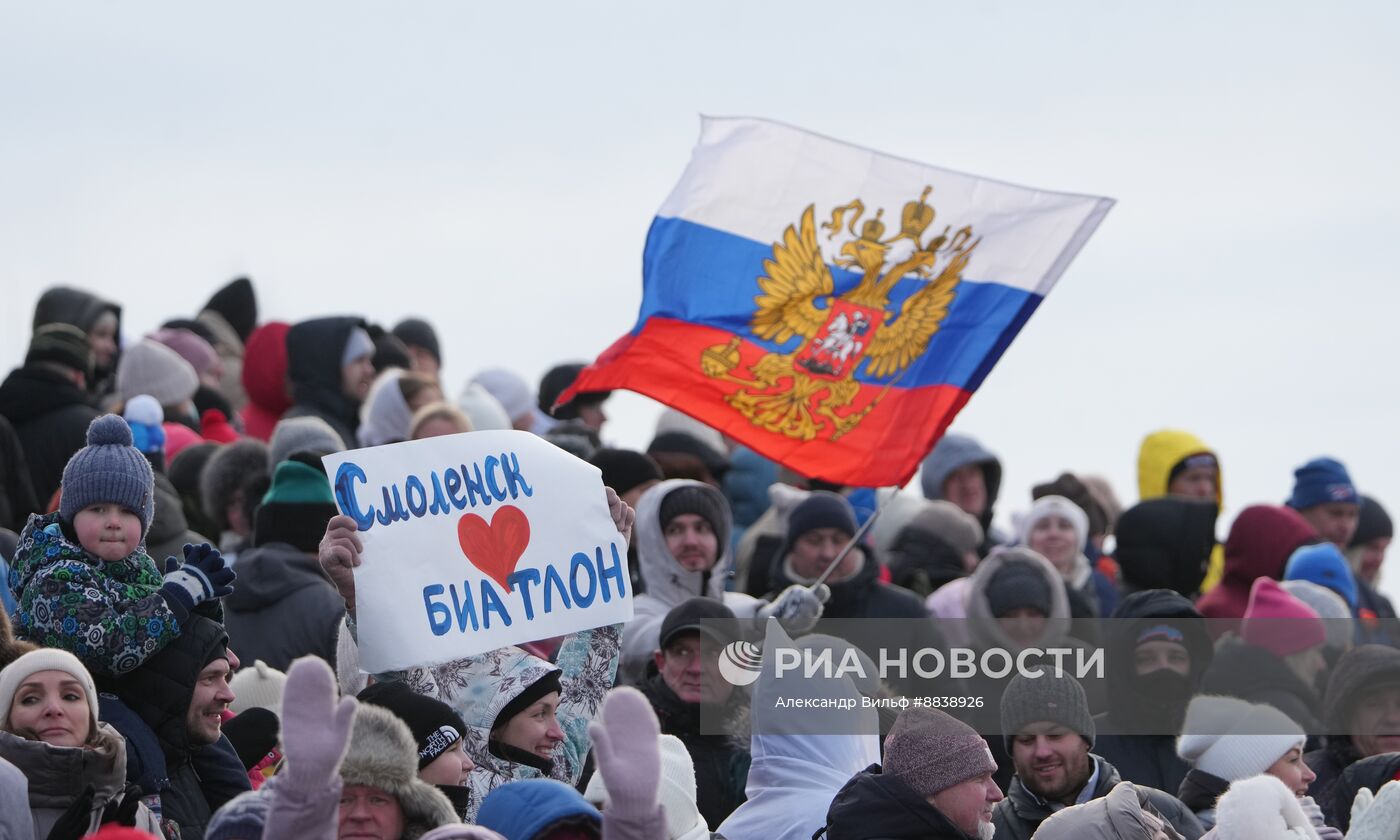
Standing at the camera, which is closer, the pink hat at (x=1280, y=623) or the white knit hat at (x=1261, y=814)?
the white knit hat at (x=1261, y=814)

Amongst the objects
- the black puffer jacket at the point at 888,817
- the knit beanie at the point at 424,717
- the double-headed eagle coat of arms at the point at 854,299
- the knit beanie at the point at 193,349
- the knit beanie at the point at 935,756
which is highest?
the double-headed eagle coat of arms at the point at 854,299

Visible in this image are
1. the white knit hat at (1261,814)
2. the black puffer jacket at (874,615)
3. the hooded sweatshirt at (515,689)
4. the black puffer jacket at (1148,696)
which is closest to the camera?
the white knit hat at (1261,814)

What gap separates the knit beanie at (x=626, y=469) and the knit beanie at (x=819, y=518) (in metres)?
0.69

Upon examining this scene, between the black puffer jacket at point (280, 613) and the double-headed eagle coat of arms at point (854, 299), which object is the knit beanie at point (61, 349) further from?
the double-headed eagle coat of arms at point (854, 299)

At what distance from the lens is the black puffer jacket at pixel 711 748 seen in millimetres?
8883

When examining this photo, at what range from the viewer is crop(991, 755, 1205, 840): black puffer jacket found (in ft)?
26.9

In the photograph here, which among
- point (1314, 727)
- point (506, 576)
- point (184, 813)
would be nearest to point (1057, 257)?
point (1314, 727)

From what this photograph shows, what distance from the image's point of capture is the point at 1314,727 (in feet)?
31.9

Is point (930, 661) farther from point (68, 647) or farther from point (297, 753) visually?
point (297, 753)

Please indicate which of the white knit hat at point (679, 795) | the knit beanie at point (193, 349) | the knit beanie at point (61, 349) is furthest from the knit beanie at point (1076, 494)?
the white knit hat at point (679, 795)

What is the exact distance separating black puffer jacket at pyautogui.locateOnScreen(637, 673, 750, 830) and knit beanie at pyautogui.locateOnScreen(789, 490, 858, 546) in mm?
2361

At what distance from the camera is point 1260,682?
998 centimetres

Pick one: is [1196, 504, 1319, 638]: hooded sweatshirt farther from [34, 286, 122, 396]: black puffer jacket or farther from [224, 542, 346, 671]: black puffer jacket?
[34, 286, 122, 396]: black puffer jacket

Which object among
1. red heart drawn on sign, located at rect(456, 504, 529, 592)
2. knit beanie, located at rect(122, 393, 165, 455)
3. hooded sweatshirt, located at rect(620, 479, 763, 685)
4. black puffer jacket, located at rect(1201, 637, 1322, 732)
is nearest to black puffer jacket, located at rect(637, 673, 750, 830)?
hooded sweatshirt, located at rect(620, 479, 763, 685)
